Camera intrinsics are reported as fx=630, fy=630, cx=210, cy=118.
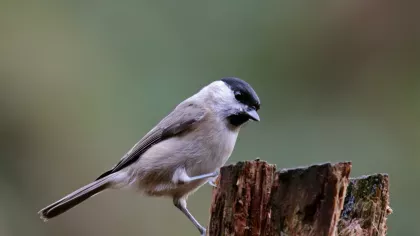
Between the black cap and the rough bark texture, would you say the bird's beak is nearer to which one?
the black cap

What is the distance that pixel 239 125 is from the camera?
3.68 m

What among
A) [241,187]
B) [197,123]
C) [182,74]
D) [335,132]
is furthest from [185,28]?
[241,187]

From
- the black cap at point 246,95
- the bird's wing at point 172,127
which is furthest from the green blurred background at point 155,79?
the black cap at point 246,95

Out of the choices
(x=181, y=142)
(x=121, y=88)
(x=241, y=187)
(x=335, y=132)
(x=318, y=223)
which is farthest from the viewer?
(x=121, y=88)

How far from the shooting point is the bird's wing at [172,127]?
3.68 metres

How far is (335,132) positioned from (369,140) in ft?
0.96

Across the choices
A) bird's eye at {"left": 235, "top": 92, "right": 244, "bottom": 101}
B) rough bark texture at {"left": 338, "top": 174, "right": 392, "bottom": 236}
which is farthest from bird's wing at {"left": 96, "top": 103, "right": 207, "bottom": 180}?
rough bark texture at {"left": 338, "top": 174, "right": 392, "bottom": 236}

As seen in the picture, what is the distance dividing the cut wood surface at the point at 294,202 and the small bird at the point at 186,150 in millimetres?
1158

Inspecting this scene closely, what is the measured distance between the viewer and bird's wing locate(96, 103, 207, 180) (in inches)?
145

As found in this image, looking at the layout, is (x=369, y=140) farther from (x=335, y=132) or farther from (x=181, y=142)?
(x=181, y=142)

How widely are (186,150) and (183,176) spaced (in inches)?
5.8

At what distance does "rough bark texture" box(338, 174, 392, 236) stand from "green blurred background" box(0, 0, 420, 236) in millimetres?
2673

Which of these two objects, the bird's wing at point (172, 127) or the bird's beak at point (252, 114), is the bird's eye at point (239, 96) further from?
the bird's wing at point (172, 127)

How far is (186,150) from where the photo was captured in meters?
3.57
